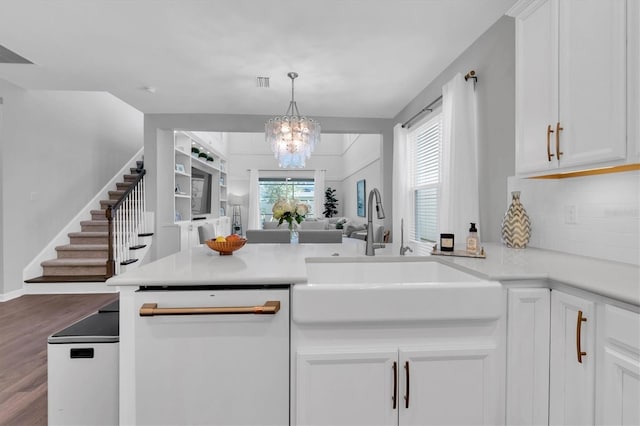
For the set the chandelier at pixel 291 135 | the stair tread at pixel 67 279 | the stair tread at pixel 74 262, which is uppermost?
the chandelier at pixel 291 135

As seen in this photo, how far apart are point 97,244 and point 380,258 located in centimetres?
473

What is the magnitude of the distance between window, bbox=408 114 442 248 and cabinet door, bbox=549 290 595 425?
2.47m

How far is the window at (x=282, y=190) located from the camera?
1077 cm

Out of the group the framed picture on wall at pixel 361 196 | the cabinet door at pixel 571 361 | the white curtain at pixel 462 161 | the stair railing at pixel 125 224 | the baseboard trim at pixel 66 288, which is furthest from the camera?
the framed picture on wall at pixel 361 196

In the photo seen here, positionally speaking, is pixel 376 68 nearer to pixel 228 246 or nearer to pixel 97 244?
pixel 228 246

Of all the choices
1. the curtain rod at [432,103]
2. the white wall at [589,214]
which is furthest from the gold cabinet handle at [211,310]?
the curtain rod at [432,103]

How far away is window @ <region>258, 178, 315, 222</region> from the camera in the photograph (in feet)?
35.3

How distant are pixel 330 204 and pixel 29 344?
8504 mm

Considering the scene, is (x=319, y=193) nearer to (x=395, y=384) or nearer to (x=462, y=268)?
(x=462, y=268)

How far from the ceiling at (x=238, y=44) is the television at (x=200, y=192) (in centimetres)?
312

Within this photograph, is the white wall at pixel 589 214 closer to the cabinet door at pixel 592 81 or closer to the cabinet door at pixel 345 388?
the cabinet door at pixel 592 81

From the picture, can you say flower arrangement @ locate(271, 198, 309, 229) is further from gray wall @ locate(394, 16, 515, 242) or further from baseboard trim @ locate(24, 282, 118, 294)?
baseboard trim @ locate(24, 282, 118, 294)

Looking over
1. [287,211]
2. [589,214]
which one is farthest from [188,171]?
[589,214]

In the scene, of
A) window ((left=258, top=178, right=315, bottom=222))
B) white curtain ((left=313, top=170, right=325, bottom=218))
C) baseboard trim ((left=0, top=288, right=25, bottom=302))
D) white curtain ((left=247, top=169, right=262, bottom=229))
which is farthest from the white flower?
window ((left=258, top=178, right=315, bottom=222))
